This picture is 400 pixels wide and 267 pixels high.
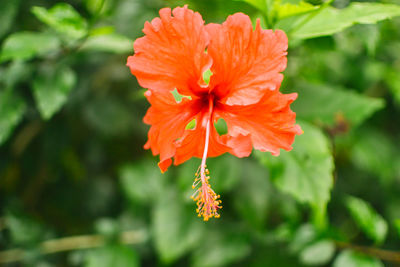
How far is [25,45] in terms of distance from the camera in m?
1.29

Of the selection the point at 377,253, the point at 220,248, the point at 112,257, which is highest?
the point at 377,253

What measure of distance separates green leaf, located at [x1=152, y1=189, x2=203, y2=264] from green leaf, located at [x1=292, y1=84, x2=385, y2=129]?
2.21 feet

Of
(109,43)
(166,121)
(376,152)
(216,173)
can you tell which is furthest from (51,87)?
(376,152)

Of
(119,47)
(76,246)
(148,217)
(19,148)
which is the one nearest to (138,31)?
(119,47)

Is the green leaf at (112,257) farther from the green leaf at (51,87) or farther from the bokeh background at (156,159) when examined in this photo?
the green leaf at (51,87)

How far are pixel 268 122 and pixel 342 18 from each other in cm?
37

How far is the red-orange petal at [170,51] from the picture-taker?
84cm

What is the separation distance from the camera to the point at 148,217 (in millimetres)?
1931

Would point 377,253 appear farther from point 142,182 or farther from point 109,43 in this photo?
point 109,43

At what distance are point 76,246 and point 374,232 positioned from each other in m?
1.31

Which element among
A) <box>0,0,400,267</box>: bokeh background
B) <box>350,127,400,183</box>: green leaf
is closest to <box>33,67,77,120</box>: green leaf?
<box>0,0,400,267</box>: bokeh background

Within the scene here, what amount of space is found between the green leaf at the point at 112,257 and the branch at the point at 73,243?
5 cm

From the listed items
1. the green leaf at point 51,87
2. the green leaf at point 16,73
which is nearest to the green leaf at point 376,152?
the green leaf at point 51,87

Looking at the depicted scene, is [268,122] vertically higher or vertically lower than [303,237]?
higher
